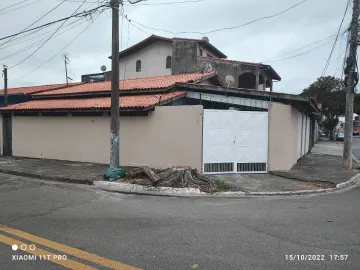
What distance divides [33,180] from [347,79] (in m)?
13.3

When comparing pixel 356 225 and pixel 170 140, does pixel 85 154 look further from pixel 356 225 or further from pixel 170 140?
pixel 356 225

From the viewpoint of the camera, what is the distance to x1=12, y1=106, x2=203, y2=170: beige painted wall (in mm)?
11720

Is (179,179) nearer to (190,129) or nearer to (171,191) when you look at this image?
(171,191)

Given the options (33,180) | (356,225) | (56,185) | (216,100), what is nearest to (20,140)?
(33,180)

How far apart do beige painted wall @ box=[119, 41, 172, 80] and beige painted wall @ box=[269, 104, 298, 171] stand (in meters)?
15.8

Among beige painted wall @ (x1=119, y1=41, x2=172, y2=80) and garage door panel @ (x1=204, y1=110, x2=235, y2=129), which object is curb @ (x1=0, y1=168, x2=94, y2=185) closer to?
garage door panel @ (x1=204, y1=110, x2=235, y2=129)

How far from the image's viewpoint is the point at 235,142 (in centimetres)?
1164

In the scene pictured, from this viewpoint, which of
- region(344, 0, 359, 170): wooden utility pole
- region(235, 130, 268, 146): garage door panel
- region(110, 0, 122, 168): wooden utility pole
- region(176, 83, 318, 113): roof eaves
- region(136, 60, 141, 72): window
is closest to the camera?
region(110, 0, 122, 168): wooden utility pole

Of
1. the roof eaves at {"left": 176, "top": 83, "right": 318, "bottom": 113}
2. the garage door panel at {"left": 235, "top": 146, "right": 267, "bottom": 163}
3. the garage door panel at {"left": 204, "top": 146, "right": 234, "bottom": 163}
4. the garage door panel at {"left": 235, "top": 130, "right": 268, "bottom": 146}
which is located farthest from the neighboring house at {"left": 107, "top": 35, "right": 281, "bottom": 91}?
the garage door panel at {"left": 204, "top": 146, "right": 234, "bottom": 163}

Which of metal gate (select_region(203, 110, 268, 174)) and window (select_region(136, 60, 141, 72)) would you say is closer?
metal gate (select_region(203, 110, 268, 174))

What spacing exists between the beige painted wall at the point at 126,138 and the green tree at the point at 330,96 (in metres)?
39.0

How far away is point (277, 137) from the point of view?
12.0 metres

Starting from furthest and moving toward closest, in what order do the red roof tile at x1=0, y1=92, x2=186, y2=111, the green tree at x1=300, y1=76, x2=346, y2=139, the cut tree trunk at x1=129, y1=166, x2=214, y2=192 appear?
1. the green tree at x1=300, y1=76, x2=346, y2=139
2. the red roof tile at x1=0, y1=92, x2=186, y2=111
3. the cut tree trunk at x1=129, y1=166, x2=214, y2=192

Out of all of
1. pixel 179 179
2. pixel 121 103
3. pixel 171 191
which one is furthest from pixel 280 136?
pixel 121 103
